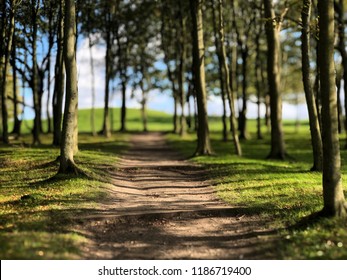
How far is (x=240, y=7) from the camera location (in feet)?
136

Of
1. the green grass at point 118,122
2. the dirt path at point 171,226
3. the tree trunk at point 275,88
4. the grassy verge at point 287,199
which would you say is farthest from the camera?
the green grass at point 118,122

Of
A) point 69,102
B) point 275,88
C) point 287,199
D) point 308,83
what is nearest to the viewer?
point 287,199

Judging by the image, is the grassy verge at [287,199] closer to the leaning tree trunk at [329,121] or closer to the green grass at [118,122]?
the leaning tree trunk at [329,121]

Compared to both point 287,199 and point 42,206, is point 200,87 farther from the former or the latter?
point 42,206

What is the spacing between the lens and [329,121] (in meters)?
9.80

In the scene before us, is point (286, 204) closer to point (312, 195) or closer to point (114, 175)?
point (312, 195)

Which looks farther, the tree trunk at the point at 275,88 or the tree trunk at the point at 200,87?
the tree trunk at the point at 200,87

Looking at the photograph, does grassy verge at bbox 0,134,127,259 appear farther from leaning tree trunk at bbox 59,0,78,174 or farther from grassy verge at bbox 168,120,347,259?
grassy verge at bbox 168,120,347,259

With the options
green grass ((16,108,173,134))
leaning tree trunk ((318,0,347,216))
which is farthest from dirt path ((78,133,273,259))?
green grass ((16,108,173,134))

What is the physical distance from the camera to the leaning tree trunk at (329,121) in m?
9.77

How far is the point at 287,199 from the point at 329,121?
428cm

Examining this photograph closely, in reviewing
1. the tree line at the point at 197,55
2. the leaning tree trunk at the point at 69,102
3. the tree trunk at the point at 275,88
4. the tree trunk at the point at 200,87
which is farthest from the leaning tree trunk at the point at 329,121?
the tree trunk at the point at 200,87

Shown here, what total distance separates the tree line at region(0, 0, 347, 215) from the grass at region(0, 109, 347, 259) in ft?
4.05

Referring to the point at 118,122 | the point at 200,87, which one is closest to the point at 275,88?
the point at 200,87
